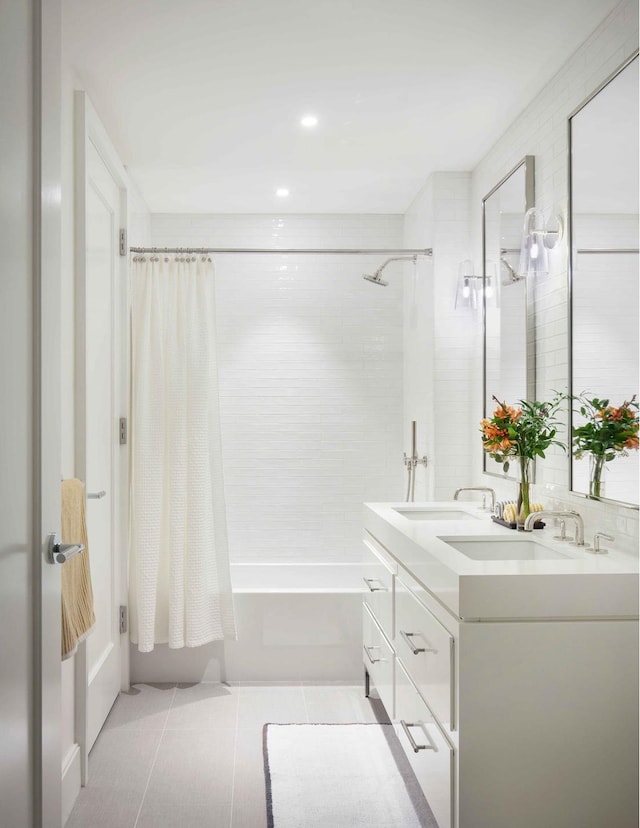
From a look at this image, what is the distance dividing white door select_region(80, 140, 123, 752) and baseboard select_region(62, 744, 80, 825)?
17 cm

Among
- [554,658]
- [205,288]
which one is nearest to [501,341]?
[205,288]

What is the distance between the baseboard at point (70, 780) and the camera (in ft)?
7.80

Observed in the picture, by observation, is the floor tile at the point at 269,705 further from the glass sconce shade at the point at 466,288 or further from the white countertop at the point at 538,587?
the glass sconce shade at the point at 466,288

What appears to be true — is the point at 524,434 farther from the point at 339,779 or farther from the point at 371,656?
the point at 339,779

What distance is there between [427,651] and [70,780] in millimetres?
1294

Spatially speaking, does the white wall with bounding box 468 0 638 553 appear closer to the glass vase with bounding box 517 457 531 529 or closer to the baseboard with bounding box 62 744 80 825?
the glass vase with bounding box 517 457 531 529

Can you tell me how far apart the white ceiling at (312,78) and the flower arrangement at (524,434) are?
1207 mm

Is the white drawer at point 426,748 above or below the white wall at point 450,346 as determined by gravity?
below

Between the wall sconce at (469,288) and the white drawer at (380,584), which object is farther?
the wall sconce at (469,288)

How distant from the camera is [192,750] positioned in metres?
2.90

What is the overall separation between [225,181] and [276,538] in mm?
2113

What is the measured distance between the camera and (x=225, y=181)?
153 inches

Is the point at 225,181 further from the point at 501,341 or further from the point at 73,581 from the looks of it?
the point at 73,581

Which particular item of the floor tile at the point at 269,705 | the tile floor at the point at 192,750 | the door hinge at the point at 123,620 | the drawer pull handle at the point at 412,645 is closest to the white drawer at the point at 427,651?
the drawer pull handle at the point at 412,645
